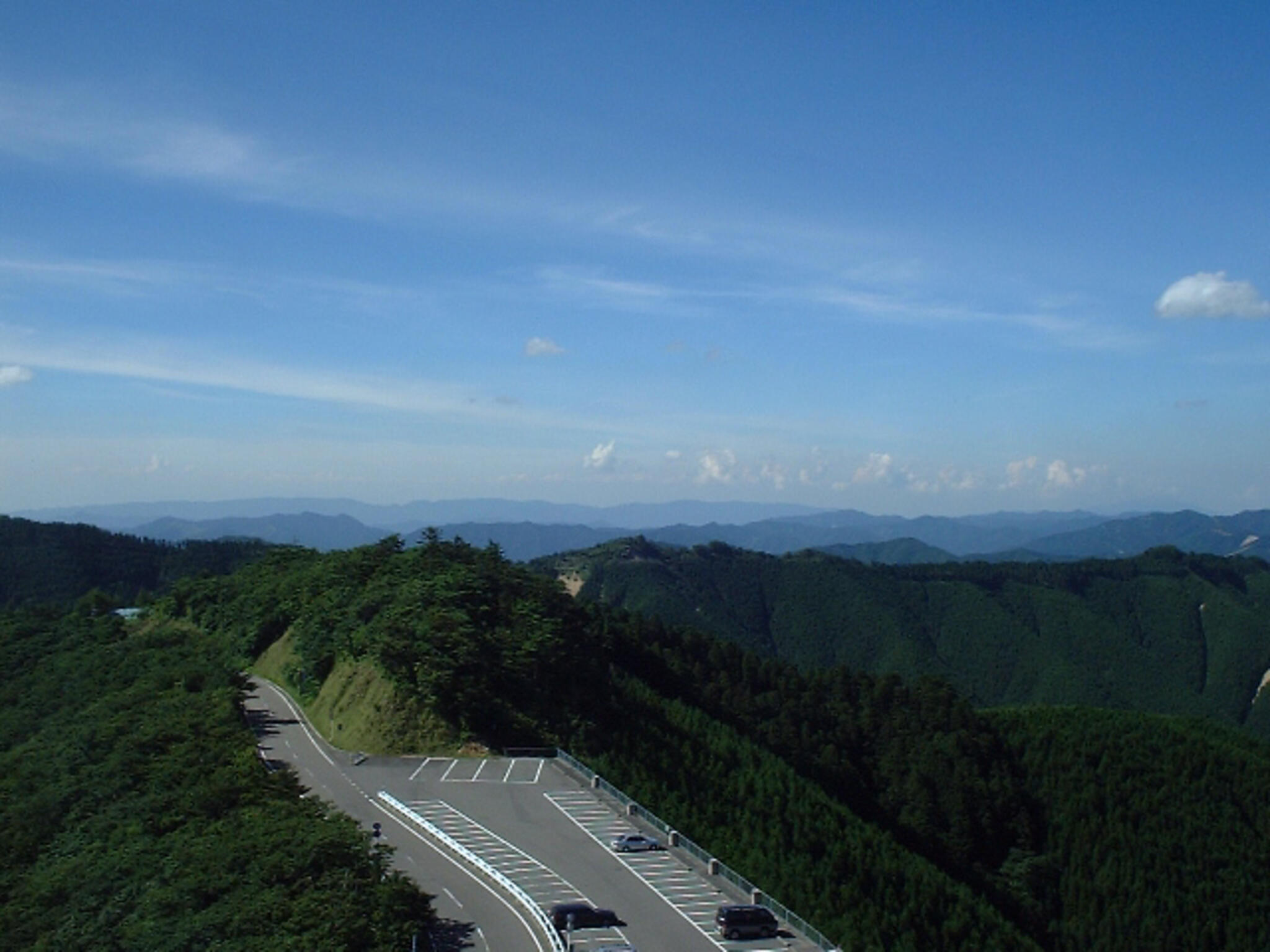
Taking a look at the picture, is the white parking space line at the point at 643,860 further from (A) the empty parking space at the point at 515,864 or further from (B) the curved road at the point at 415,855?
(B) the curved road at the point at 415,855

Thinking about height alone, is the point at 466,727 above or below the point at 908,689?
above

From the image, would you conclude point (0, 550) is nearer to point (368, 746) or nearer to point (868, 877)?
point (368, 746)

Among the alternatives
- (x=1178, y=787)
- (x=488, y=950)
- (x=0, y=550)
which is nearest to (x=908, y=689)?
(x=1178, y=787)

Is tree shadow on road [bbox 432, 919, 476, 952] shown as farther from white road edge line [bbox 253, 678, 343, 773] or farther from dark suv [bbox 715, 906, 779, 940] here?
white road edge line [bbox 253, 678, 343, 773]

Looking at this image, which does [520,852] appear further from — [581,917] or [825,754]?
[825,754]

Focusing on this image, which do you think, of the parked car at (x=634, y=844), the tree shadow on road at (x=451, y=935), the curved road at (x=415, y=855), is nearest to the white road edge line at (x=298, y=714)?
the curved road at (x=415, y=855)

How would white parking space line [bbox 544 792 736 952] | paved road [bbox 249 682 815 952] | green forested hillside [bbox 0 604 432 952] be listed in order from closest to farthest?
green forested hillside [bbox 0 604 432 952] < paved road [bbox 249 682 815 952] < white parking space line [bbox 544 792 736 952]

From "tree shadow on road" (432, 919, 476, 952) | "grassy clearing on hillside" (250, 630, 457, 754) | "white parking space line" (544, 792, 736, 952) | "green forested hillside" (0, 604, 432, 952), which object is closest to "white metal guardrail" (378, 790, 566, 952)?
"tree shadow on road" (432, 919, 476, 952)
